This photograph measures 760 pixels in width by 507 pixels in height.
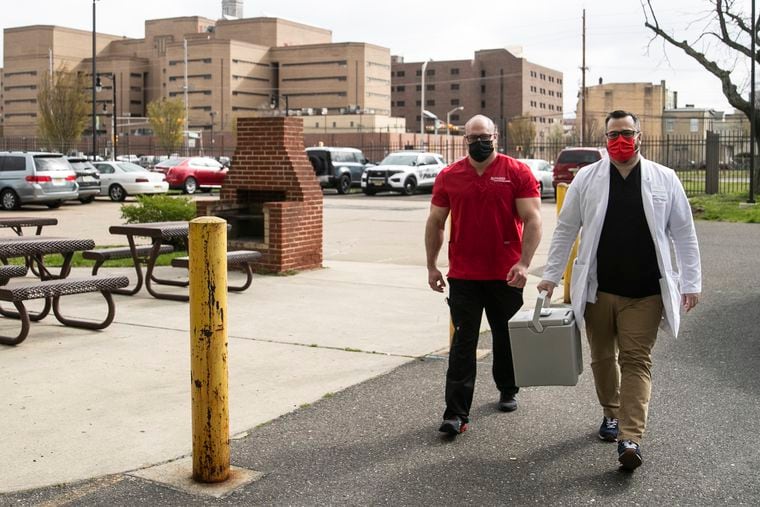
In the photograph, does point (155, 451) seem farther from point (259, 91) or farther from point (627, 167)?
point (259, 91)

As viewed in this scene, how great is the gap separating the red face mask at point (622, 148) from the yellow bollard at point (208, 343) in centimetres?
202

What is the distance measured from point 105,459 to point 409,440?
1.64 m

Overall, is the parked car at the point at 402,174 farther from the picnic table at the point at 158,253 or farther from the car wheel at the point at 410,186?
the picnic table at the point at 158,253

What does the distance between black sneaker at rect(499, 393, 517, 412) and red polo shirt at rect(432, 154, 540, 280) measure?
88 cm

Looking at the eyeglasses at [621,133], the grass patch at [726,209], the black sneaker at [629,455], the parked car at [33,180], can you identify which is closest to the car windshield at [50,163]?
the parked car at [33,180]

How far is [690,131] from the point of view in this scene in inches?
4786

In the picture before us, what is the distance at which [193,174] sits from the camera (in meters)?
39.2

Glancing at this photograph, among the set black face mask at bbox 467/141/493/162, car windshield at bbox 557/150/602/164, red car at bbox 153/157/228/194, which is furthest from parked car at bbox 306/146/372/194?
black face mask at bbox 467/141/493/162

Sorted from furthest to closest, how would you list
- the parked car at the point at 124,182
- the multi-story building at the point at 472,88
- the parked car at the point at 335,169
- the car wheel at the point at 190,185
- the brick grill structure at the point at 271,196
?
the multi-story building at the point at 472,88 < the car wheel at the point at 190,185 < the parked car at the point at 335,169 < the parked car at the point at 124,182 < the brick grill structure at the point at 271,196

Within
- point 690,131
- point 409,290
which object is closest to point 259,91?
point 690,131

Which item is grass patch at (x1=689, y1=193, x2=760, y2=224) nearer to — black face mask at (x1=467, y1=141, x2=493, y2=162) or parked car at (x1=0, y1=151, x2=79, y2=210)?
parked car at (x1=0, y1=151, x2=79, y2=210)

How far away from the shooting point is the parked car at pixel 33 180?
2778cm

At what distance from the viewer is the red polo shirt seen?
5.62m

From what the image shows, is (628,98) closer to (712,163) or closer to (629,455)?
(712,163)
